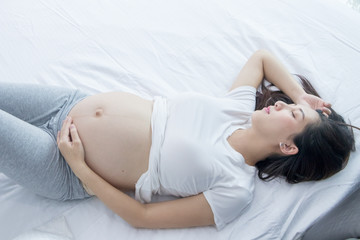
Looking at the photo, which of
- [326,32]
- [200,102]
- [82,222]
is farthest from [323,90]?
[82,222]

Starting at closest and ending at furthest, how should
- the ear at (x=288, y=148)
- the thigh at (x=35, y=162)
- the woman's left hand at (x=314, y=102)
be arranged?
the thigh at (x=35, y=162)
the ear at (x=288, y=148)
the woman's left hand at (x=314, y=102)

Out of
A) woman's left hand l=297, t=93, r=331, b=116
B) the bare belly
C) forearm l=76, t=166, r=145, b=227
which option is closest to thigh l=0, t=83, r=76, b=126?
the bare belly

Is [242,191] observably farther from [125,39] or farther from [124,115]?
[125,39]

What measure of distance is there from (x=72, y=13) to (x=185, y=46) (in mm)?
584

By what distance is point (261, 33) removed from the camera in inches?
56.4

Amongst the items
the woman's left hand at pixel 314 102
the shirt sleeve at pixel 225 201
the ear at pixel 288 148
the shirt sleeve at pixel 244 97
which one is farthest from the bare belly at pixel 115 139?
the woman's left hand at pixel 314 102

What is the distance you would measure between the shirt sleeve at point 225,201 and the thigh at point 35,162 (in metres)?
0.43

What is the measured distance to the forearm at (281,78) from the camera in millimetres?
1164

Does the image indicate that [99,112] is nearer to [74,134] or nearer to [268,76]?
[74,134]

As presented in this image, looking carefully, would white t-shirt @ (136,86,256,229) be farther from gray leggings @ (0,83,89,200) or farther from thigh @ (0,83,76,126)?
thigh @ (0,83,76,126)

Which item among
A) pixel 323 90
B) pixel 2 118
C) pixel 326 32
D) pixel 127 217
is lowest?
pixel 127 217

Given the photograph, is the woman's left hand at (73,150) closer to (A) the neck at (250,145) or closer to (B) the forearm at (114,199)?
(B) the forearm at (114,199)

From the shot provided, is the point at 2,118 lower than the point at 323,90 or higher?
lower

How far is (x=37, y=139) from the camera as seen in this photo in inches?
37.4
